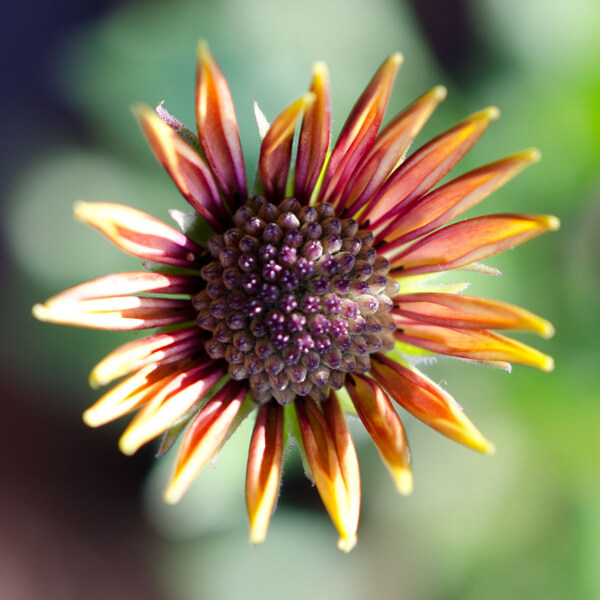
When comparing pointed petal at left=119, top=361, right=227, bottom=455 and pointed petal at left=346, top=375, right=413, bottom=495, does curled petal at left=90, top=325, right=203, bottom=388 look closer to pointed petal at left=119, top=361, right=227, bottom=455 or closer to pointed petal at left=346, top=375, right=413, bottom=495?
pointed petal at left=119, top=361, right=227, bottom=455

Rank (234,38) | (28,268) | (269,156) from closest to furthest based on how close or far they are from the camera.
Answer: (269,156) → (234,38) → (28,268)

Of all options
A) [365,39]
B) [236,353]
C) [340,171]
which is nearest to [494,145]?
[365,39]

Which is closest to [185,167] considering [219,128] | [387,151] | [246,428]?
[219,128]

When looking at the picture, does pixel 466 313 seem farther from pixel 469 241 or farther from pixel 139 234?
pixel 139 234

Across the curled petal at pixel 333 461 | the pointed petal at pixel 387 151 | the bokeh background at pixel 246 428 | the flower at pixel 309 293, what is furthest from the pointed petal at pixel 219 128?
the bokeh background at pixel 246 428

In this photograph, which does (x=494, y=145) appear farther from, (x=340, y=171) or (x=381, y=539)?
(x=381, y=539)

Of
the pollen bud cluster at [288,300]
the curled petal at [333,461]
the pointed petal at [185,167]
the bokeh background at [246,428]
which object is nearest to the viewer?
the pointed petal at [185,167]

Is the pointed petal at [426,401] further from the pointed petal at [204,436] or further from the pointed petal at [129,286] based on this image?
the pointed petal at [129,286]
